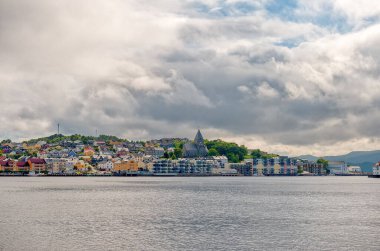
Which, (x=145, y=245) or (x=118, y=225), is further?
(x=118, y=225)

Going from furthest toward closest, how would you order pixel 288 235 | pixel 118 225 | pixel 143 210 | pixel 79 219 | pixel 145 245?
pixel 143 210 → pixel 79 219 → pixel 118 225 → pixel 288 235 → pixel 145 245

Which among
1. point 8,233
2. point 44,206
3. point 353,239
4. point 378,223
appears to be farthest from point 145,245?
point 44,206

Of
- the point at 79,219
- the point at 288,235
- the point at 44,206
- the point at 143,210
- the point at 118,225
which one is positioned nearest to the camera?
the point at 288,235

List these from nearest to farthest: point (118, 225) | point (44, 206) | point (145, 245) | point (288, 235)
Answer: point (145, 245) < point (288, 235) < point (118, 225) < point (44, 206)

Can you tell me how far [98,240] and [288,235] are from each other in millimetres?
17713

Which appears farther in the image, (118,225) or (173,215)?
(173,215)

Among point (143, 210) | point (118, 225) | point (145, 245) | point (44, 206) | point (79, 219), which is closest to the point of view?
point (145, 245)

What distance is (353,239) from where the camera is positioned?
4722cm

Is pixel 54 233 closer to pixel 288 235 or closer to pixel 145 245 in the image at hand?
pixel 145 245

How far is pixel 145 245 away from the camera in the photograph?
4447cm

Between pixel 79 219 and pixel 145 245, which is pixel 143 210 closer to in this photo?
pixel 79 219

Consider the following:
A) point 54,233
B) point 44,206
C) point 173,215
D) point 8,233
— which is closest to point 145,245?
point 54,233

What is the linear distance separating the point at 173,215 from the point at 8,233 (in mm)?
23431

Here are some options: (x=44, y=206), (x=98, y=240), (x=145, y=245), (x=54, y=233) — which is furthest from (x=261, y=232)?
(x=44, y=206)
